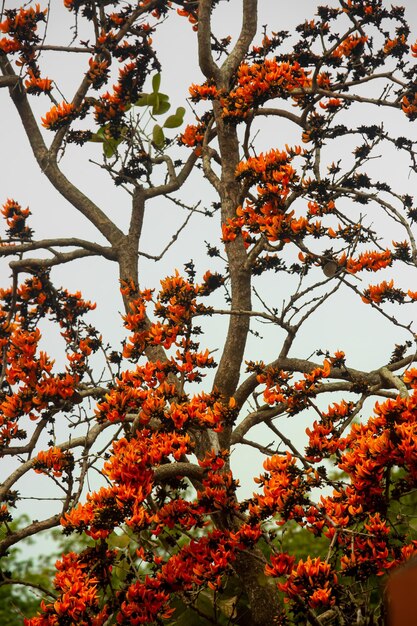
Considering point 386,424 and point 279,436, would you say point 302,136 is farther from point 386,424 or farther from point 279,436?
point 386,424

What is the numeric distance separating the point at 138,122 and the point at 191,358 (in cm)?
413

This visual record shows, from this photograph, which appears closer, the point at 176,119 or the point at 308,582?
the point at 308,582

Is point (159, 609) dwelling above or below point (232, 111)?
below

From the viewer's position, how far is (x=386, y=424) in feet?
16.5

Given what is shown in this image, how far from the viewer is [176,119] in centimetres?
1025

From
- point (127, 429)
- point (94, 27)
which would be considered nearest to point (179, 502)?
point (127, 429)

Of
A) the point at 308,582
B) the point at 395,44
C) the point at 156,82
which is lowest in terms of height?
the point at 308,582

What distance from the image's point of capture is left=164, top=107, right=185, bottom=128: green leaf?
10.2m

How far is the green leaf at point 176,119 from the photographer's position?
1024 cm

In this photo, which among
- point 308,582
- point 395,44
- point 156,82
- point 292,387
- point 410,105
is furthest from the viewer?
point 156,82

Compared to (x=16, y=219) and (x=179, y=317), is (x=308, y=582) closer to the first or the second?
(x=179, y=317)

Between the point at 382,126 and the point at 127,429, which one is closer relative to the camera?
the point at 127,429

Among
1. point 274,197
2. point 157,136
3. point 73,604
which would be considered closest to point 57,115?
point 157,136

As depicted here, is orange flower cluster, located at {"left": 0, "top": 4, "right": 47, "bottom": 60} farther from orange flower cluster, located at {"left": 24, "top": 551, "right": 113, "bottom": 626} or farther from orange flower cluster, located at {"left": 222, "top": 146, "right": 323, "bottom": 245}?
orange flower cluster, located at {"left": 24, "top": 551, "right": 113, "bottom": 626}
